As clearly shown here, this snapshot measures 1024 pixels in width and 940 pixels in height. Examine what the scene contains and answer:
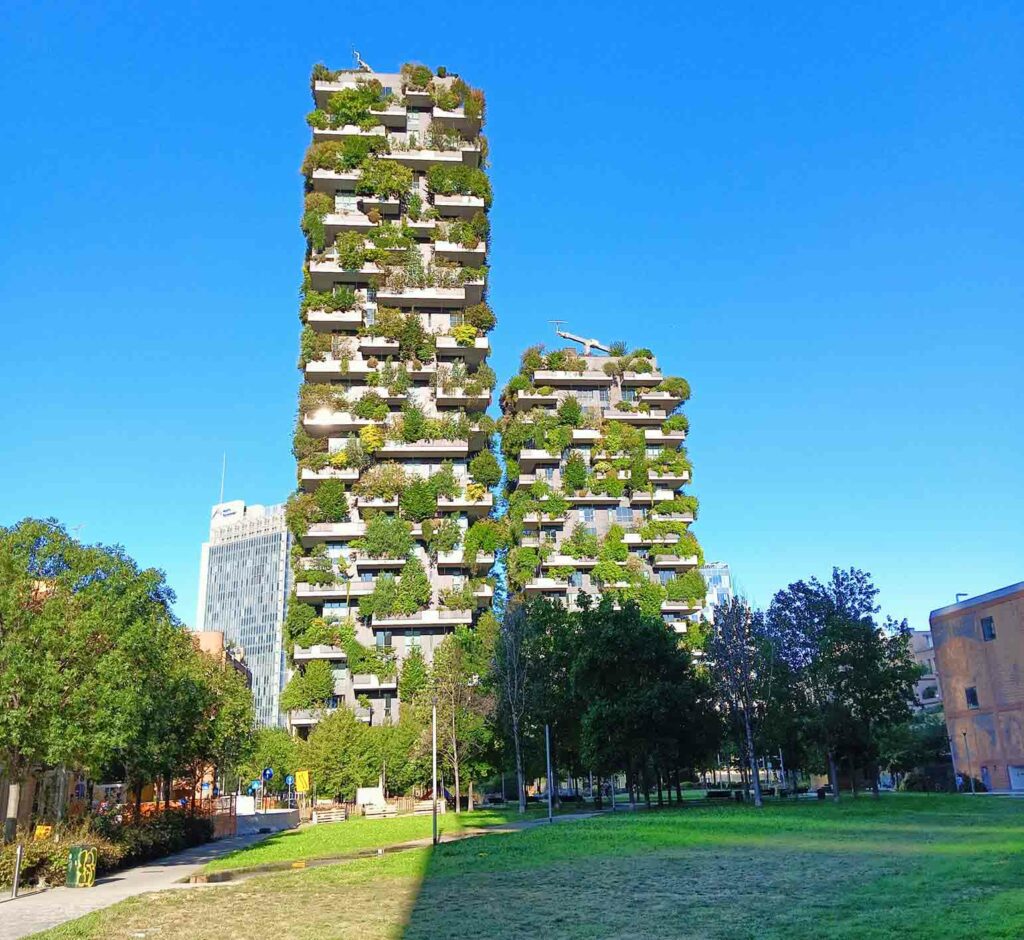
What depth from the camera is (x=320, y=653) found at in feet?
257

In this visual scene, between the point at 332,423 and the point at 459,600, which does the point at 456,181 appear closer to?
the point at 332,423

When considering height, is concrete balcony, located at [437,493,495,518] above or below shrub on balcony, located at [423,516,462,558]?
above

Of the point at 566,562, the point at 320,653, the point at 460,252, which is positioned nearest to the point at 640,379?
the point at 566,562

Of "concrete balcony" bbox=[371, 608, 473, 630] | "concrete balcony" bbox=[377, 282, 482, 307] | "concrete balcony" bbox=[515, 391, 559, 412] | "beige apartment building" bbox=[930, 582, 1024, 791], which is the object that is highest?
"concrete balcony" bbox=[377, 282, 482, 307]

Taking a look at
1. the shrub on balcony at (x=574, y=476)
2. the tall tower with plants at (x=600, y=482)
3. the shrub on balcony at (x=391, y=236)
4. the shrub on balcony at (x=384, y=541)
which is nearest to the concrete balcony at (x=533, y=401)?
the tall tower with plants at (x=600, y=482)

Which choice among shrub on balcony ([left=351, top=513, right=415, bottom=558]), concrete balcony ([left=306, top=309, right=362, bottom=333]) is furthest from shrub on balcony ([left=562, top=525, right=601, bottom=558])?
concrete balcony ([left=306, top=309, right=362, bottom=333])

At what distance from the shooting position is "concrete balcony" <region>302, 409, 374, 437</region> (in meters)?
85.1

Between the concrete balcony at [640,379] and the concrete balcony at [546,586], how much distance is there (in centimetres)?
2593

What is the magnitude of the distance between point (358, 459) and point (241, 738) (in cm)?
3877

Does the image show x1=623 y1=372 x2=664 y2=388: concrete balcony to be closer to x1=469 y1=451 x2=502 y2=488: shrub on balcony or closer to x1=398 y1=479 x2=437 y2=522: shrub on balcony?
x1=469 y1=451 x2=502 y2=488: shrub on balcony

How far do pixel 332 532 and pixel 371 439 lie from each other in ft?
30.2

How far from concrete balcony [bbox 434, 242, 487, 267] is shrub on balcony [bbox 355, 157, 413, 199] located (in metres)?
6.49

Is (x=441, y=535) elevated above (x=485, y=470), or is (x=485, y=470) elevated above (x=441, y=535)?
(x=485, y=470)

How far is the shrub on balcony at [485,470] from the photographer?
86750 millimetres
